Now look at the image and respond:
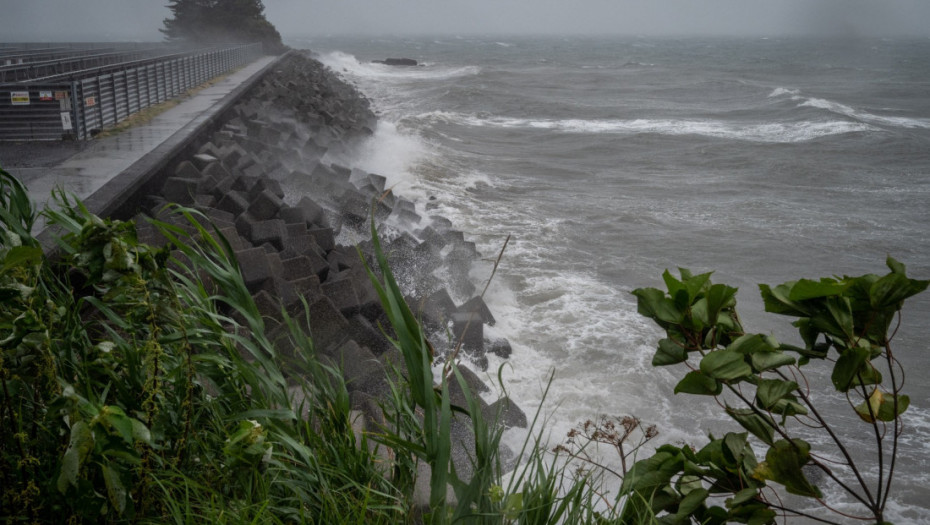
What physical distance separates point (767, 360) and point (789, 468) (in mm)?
217

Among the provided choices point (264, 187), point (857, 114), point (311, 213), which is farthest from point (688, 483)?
point (857, 114)

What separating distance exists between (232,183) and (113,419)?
19.5 feet

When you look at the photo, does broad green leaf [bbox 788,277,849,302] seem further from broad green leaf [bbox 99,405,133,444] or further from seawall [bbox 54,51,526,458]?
broad green leaf [bbox 99,405,133,444]

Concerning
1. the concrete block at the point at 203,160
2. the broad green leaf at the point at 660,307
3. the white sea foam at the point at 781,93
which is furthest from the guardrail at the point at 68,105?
the white sea foam at the point at 781,93

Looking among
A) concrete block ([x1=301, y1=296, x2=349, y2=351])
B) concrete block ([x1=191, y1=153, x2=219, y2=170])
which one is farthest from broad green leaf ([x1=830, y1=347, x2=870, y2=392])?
concrete block ([x1=191, y1=153, x2=219, y2=170])

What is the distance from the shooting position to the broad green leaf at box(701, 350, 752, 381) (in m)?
1.31

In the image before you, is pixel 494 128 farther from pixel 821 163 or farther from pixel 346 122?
pixel 821 163

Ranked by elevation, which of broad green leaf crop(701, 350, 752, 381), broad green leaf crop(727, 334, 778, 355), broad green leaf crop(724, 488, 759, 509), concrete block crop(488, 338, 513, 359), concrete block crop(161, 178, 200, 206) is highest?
broad green leaf crop(727, 334, 778, 355)

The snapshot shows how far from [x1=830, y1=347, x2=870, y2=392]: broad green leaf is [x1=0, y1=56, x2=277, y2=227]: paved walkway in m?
4.94

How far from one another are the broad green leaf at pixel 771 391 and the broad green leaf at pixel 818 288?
171mm

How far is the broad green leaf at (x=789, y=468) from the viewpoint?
1.34 meters

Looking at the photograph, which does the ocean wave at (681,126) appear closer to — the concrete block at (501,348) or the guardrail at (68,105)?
the guardrail at (68,105)

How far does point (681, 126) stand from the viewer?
20.8 meters

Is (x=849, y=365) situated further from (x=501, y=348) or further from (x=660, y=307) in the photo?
(x=501, y=348)
